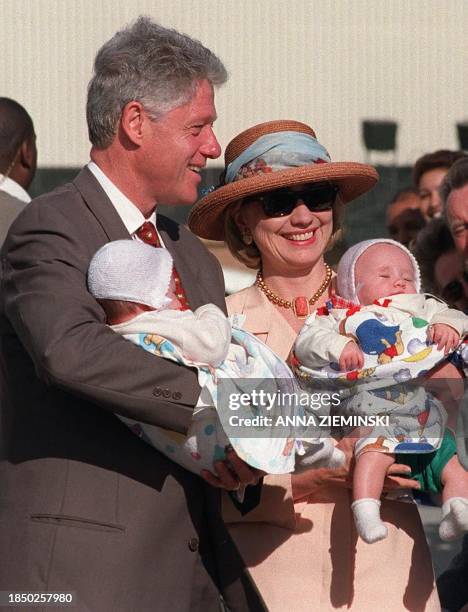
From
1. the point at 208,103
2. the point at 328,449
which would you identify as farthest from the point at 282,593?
the point at 208,103

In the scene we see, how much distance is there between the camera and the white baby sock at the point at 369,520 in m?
3.76

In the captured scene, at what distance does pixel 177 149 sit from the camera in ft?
12.4

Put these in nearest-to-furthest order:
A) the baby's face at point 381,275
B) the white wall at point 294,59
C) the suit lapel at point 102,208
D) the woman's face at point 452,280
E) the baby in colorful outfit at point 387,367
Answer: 1. the suit lapel at point 102,208
2. the baby in colorful outfit at point 387,367
3. the baby's face at point 381,275
4. the woman's face at point 452,280
5. the white wall at point 294,59

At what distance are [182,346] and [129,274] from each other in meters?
0.23

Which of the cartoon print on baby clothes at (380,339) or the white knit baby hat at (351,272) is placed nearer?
the cartoon print on baby clothes at (380,339)

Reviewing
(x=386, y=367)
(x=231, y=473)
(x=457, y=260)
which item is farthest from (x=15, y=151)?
(x=231, y=473)

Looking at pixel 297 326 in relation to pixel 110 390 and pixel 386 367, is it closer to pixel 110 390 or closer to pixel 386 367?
pixel 386 367

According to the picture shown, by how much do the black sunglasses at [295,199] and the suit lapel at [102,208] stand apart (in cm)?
87

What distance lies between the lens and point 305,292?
4492 mm

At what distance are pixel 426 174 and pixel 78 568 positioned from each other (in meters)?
4.88

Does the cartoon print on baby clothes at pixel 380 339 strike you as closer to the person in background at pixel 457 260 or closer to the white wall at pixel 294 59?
the person in background at pixel 457 260

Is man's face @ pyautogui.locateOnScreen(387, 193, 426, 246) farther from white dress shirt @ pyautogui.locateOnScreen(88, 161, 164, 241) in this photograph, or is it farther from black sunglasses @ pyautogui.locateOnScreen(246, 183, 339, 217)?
white dress shirt @ pyautogui.locateOnScreen(88, 161, 164, 241)

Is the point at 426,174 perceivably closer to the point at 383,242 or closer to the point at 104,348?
the point at 383,242

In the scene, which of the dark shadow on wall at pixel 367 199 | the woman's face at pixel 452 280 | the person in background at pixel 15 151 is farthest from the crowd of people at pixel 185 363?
the dark shadow on wall at pixel 367 199
